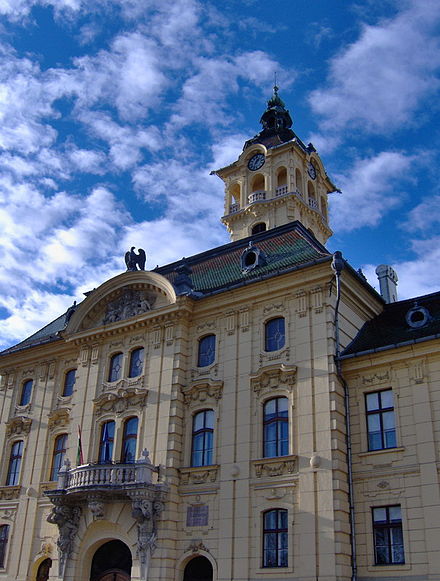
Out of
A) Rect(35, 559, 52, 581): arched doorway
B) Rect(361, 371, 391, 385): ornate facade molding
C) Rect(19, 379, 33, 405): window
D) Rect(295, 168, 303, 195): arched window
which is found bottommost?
Rect(35, 559, 52, 581): arched doorway

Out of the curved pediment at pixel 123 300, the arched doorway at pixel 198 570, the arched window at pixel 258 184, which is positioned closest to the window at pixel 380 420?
the arched doorway at pixel 198 570

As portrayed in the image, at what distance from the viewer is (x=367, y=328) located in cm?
2822

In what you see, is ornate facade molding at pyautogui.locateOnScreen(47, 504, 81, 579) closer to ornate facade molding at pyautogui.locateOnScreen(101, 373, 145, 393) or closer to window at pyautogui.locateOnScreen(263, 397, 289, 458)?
ornate facade molding at pyautogui.locateOnScreen(101, 373, 145, 393)

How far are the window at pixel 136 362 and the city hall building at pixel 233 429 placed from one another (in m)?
0.13

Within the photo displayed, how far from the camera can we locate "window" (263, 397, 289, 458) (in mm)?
24719

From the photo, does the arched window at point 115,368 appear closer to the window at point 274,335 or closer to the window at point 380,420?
the window at point 274,335

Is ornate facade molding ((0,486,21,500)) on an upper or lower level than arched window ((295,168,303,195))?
lower

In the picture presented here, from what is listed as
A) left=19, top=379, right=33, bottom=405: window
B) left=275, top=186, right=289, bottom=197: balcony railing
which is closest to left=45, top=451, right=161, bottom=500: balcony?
left=19, top=379, right=33, bottom=405: window

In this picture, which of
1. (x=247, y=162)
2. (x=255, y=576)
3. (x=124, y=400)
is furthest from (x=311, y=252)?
(x=247, y=162)

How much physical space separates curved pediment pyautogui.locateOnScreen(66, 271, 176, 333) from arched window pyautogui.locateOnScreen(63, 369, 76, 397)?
2.37 metres

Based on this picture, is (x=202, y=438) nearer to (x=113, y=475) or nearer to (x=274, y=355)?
(x=113, y=475)

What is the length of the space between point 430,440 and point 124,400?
1377cm

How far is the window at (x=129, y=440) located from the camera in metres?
28.4

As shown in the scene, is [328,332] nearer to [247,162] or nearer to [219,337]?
[219,337]
